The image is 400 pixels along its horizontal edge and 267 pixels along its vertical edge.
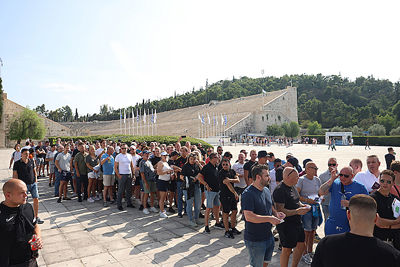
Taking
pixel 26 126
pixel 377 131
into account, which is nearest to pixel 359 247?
pixel 26 126

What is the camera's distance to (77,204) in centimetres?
801

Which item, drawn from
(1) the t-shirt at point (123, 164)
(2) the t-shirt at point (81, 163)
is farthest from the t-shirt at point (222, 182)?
(2) the t-shirt at point (81, 163)

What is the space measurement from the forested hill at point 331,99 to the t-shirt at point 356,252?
209 ft

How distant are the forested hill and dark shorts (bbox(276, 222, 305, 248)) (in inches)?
2440

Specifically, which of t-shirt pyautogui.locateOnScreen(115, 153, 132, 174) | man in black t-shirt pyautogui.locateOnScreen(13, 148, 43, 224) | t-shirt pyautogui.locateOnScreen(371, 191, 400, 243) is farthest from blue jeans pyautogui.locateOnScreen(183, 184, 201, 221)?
t-shirt pyautogui.locateOnScreen(371, 191, 400, 243)

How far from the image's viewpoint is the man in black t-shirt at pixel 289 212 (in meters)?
3.53

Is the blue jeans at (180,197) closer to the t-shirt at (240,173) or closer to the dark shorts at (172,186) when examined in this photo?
the dark shorts at (172,186)

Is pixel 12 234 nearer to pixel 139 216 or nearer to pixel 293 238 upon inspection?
pixel 293 238

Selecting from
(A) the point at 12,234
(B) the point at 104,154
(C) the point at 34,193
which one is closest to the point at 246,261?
(A) the point at 12,234

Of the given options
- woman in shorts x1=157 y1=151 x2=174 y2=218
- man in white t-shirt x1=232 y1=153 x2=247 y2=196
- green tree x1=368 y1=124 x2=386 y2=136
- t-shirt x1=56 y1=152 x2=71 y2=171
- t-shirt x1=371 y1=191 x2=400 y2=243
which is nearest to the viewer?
t-shirt x1=371 y1=191 x2=400 y2=243

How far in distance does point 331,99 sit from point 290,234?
79294 mm

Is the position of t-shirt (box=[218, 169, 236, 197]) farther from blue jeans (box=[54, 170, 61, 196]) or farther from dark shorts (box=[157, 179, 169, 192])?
blue jeans (box=[54, 170, 61, 196])

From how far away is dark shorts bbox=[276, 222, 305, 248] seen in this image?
354 centimetres

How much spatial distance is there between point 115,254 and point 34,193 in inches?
108
